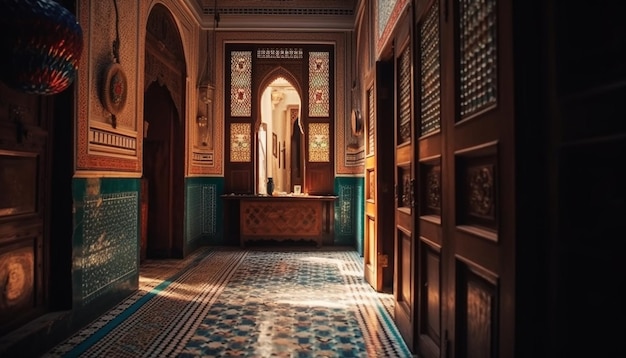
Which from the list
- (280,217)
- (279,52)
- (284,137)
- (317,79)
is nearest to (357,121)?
(317,79)

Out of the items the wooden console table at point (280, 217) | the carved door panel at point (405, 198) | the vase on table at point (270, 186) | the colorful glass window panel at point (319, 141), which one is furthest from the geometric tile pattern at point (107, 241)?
the colorful glass window panel at point (319, 141)

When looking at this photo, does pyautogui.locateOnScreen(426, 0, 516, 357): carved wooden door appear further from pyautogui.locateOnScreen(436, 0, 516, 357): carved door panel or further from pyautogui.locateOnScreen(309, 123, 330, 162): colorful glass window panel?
pyautogui.locateOnScreen(309, 123, 330, 162): colorful glass window panel

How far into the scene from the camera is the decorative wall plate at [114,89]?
3305 mm

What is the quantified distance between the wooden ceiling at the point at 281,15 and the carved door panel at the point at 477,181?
17.5ft

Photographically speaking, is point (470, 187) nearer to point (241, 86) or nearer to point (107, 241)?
point (107, 241)

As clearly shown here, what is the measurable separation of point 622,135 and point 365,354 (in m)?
2.01

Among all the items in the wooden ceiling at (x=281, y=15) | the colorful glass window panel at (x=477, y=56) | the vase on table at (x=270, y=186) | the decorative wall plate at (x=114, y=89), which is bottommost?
the vase on table at (x=270, y=186)

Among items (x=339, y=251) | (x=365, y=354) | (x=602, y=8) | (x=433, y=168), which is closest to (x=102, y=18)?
(x=433, y=168)

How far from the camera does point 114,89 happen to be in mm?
3404

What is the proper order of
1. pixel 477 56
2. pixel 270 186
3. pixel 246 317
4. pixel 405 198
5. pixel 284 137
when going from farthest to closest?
pixel 284 137 < pixel 270 186 < pixel 246 317 < pixel 405 198 < pixel 477 56

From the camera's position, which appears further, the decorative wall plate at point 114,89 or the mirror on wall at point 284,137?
the mirror on wall at point 284,137

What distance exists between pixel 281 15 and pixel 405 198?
5.07 metres

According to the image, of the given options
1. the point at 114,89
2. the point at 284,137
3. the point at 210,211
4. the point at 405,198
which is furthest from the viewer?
the point at 284,137

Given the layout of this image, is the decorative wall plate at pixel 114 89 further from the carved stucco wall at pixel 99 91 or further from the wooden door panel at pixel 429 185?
the wooden door panel at pixel 429 185
